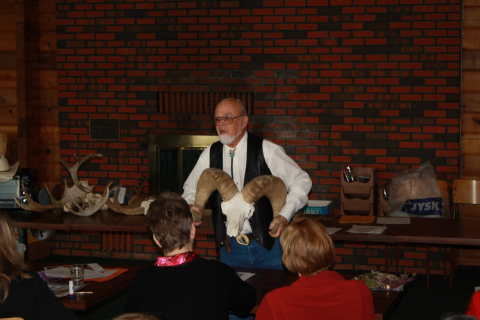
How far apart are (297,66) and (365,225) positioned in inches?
84.0

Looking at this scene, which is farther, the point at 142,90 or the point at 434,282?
the point at 142,90

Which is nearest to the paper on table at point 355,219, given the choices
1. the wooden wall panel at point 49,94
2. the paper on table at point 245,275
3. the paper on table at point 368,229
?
the paper on table at point 368,229

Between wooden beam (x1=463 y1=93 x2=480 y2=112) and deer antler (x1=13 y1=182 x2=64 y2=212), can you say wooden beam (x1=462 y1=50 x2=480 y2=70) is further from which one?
deer antler (x1=13 y1=182 x2=64 y2=212)

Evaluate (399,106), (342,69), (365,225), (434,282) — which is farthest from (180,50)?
(434,282)

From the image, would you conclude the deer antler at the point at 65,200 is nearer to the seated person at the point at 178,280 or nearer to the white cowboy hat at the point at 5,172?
the white cowboy hat at the point at 5,172

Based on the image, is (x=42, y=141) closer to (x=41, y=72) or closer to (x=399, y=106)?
(x=41, y=72)

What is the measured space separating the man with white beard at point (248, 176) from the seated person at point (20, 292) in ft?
4.55

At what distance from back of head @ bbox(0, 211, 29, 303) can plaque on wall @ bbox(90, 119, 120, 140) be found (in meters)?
4.05

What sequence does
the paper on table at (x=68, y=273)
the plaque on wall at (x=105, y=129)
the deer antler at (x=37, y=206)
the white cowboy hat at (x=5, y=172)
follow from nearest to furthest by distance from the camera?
1. the paper on table at (x=68, y=273)
2. the deer antler at (x=37, y=206)
3. the white cowboy hat at (x=5, y=172)
4. the plaque on wall at (x=105, y=129)

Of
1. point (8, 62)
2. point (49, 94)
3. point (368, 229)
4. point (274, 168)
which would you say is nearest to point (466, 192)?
point (368, 229)

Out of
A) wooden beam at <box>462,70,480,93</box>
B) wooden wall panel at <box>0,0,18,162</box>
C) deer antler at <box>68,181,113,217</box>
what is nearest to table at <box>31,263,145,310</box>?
deer antler at <box>68,181,113,217</box>

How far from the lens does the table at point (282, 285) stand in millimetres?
2947

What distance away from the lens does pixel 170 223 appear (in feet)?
8.33

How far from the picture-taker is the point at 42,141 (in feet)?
23.2
